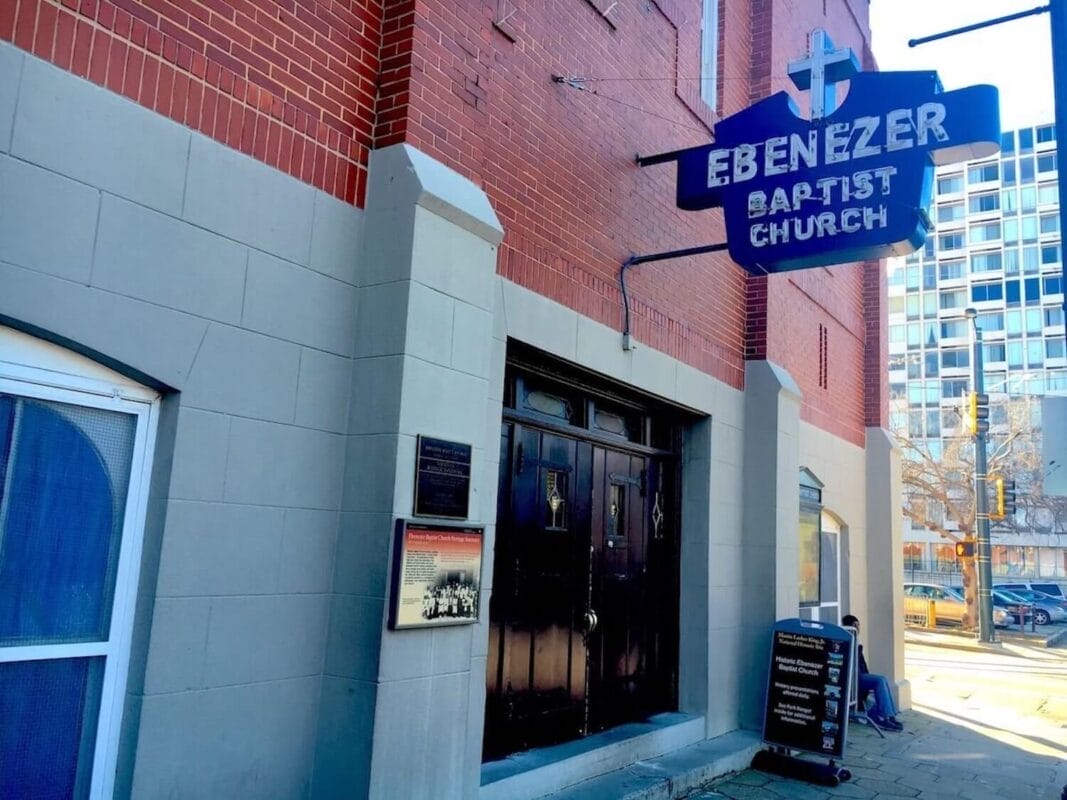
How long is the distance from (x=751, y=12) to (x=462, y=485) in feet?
25.2

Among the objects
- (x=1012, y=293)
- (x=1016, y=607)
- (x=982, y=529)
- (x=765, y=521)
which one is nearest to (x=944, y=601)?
(x=1016, y=607)

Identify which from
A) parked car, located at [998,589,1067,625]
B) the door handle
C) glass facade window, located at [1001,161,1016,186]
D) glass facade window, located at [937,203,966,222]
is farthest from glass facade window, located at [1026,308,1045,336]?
the door handle

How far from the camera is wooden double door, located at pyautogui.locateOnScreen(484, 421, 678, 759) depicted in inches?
243

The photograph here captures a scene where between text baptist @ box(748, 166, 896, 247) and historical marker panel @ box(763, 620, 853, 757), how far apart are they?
357 cm

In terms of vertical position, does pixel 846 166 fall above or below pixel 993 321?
below

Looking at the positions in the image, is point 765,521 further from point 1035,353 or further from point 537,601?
point 1035,353

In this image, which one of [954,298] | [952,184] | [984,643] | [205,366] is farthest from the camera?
[952,184]

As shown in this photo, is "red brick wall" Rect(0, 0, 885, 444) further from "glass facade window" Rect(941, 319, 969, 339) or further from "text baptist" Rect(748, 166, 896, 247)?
"glass facade window" Rect(941, 319, 969, 339)

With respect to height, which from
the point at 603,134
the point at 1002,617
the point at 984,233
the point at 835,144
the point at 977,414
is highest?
the point at 984,233

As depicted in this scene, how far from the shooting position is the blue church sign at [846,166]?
6.09 meters

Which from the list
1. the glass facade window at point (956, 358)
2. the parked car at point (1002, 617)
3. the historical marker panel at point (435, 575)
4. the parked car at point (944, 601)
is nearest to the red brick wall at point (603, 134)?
the historical marker panel at point (435, 575)

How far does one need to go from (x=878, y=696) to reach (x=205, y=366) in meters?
9.02

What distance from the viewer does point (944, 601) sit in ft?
84.2

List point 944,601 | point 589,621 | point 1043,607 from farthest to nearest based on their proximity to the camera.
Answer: point 1043,607, point 944,601, point 589,621
